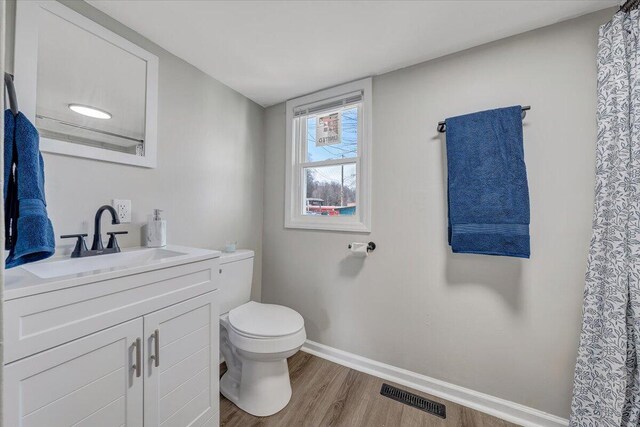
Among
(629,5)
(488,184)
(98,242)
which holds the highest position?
(629,5)

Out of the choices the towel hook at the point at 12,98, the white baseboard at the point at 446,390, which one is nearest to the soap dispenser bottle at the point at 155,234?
the towel hook at the point at 12,98

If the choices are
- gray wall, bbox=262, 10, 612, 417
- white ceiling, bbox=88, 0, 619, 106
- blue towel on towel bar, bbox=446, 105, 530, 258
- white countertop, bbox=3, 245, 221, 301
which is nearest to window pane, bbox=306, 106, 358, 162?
gray wall, bbox=262, 10, 612, 417

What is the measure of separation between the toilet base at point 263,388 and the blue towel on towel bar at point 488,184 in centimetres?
125

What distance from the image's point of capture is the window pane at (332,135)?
193 cm

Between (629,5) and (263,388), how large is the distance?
2.60m

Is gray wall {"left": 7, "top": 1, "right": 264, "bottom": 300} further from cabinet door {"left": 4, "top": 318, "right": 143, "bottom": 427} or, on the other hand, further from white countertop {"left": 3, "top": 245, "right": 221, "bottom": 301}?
cabinet door {"left": 4, "top": 318, "right": 143, "bottom": 427}

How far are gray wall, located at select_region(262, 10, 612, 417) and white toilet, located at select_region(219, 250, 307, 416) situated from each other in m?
0.52

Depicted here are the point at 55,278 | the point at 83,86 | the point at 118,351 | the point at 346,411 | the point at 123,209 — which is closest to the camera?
the point at 55,278

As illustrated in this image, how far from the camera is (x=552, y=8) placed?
1222 mm

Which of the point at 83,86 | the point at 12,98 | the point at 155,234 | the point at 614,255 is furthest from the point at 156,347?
the point at 614,255

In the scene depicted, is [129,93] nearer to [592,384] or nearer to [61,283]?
[61,283]

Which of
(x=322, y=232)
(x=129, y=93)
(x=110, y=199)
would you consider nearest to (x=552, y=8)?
(x=322, y=232)

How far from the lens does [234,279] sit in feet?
5.69

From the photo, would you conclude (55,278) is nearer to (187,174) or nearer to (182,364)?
(182,364)
